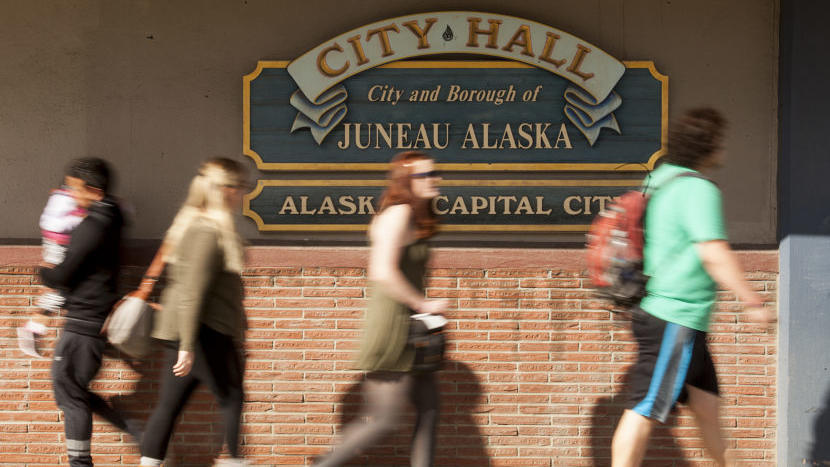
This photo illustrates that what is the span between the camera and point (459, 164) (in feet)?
18.0

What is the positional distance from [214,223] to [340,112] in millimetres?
1537

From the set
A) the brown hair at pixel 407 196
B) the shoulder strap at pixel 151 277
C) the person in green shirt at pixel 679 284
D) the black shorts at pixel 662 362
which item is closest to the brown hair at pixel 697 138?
the person in green shirt at pixel 679 284

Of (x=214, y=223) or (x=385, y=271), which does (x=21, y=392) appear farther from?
(x=385, y=271)

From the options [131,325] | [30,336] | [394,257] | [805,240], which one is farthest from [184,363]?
[805,240]

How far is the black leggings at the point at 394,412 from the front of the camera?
4023 mm

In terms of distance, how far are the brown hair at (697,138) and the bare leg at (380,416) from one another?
154 cm

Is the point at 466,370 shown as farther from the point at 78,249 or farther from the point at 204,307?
the point at 78,249

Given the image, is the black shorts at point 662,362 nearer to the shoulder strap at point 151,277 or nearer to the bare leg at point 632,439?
the bare leg at point 632,439

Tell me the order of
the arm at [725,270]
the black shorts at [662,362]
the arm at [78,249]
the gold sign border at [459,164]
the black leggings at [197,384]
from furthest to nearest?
the gold sign border at [459,164], the arm at [78,249], the black leggings at [197,384], the black shorts at [662,362], the arm at [725,270]

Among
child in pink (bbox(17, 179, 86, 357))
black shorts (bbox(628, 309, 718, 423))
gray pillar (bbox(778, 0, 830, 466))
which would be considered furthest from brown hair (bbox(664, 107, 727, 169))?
child in pink (bbox(17, 179, 86, 357))

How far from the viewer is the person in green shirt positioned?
3734 mm

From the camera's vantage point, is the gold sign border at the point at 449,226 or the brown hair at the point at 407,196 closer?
the brown hair at the point at 407,196

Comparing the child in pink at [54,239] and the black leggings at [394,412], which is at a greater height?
the child in pink at [54,239]

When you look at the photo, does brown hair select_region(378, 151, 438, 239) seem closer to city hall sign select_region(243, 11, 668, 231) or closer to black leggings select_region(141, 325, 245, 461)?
black leggings select_region(141, 325, 245, 461)
